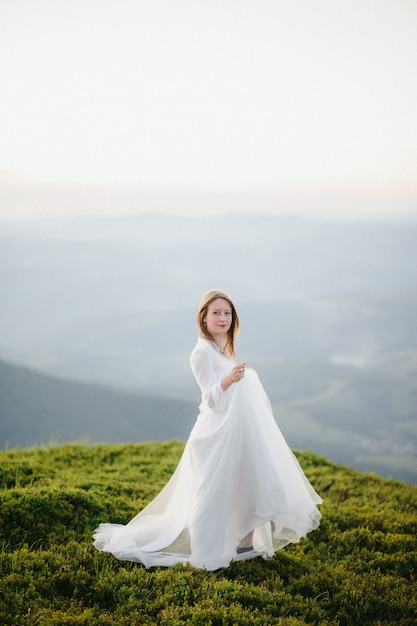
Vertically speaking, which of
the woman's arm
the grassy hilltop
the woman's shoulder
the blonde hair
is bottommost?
the grassy hilltop

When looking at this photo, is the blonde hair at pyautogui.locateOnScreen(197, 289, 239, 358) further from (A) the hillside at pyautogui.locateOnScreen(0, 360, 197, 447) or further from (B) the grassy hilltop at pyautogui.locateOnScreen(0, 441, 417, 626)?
(A) the hillside at pyautogui.locateOnScreen(0, 360, 197, 447)

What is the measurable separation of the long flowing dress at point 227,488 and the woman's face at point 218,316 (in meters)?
0.16

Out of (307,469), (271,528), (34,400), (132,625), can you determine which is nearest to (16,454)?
(307,469)

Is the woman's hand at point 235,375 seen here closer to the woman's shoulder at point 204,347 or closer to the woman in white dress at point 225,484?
the woman in white dress at point 225,484

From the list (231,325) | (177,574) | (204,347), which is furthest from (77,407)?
(177,574)

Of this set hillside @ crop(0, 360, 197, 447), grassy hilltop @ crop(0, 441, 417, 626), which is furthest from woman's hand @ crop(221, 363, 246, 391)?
hillside @ crop(0, 360, 197, 447)

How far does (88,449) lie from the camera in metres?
10.7

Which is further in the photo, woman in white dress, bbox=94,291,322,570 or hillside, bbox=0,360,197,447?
hillside, bbox=0,360,197,447

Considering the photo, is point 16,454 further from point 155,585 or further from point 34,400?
point 34,400

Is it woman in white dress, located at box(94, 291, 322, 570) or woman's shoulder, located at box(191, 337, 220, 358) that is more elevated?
woman's shoulder, located at box(191, 337, 220, 358)

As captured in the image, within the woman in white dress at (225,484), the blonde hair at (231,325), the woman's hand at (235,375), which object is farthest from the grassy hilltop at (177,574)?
the blonde hair at (231,325)

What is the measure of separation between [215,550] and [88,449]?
5.84 metres

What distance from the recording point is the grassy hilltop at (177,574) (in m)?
4.57

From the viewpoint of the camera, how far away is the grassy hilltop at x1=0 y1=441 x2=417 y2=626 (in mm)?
4574
